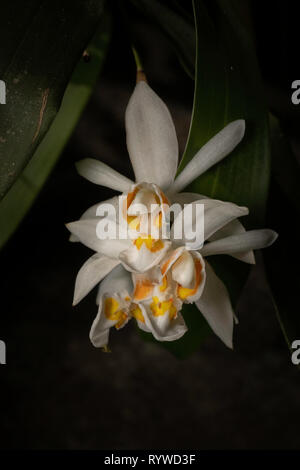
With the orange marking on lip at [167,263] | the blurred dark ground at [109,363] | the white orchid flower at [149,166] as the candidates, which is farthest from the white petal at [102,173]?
the blurred dark ground at [109,363]

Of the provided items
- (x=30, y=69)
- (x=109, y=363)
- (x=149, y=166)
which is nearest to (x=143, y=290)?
(x=149, y=166)

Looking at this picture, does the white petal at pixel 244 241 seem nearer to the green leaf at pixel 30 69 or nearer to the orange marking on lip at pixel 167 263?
the orange marking on lip at pixel 167 263

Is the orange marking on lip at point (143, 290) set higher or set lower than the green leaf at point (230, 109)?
lower

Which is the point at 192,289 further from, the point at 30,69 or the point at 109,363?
the point at 109,363

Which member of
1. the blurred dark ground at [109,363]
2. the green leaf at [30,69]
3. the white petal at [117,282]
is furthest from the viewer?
the blurred dark ground at [109,363]

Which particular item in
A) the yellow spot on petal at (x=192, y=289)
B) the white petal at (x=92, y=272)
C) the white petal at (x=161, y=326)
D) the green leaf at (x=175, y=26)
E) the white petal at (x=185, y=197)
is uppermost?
the green leaf at (x=175, y=26)

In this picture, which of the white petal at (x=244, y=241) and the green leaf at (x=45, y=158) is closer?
the white petal at (x=244, y=241)

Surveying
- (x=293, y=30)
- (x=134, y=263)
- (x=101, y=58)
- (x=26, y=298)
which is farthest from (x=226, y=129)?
(x=26, y=298)
